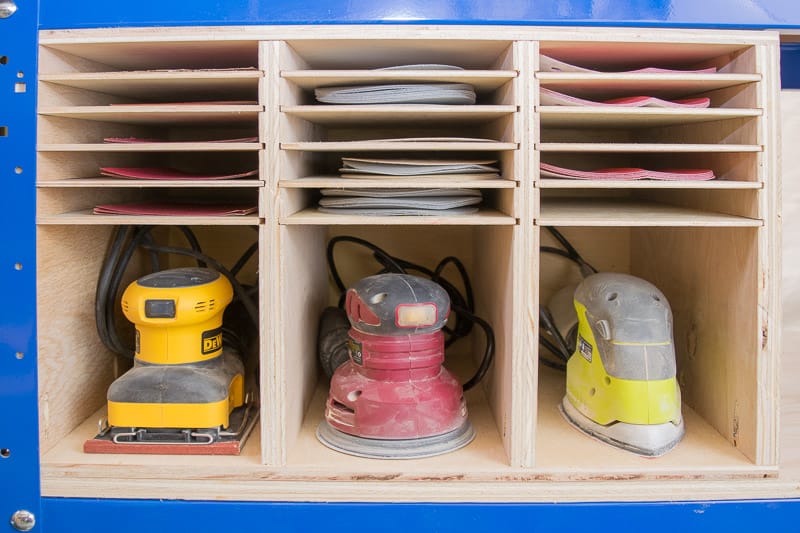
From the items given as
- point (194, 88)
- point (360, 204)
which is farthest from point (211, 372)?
point (194, 88)

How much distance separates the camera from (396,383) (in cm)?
117

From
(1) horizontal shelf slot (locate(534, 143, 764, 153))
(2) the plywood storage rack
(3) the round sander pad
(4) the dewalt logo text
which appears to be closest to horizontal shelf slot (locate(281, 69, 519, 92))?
(2) the plywood storage rack

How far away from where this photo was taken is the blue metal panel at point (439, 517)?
104 cm

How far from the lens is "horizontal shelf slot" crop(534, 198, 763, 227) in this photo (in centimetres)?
104

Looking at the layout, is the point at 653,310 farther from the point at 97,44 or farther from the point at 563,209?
the point at 97,44

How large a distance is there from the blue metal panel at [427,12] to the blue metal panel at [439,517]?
0.72 m

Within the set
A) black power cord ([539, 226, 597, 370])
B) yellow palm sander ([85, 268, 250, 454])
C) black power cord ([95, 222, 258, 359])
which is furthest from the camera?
black power cord ([539, 226, 597, 370])

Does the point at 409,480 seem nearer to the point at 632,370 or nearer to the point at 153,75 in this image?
the point at 632,370

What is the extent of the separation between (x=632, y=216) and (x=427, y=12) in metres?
0.44

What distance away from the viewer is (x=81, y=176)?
3.93ft

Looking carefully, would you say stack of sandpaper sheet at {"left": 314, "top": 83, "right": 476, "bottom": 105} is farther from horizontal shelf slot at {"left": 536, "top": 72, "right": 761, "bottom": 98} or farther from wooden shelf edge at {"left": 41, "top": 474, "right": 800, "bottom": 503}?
wooden shelf edge at {"left": 41, "top": 474, "right": 800, "bottom": 503}

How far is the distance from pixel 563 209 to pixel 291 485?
0.64 meters

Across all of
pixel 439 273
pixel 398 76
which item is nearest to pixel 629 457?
pixel 439 273

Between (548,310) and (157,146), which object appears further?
(548,310)
